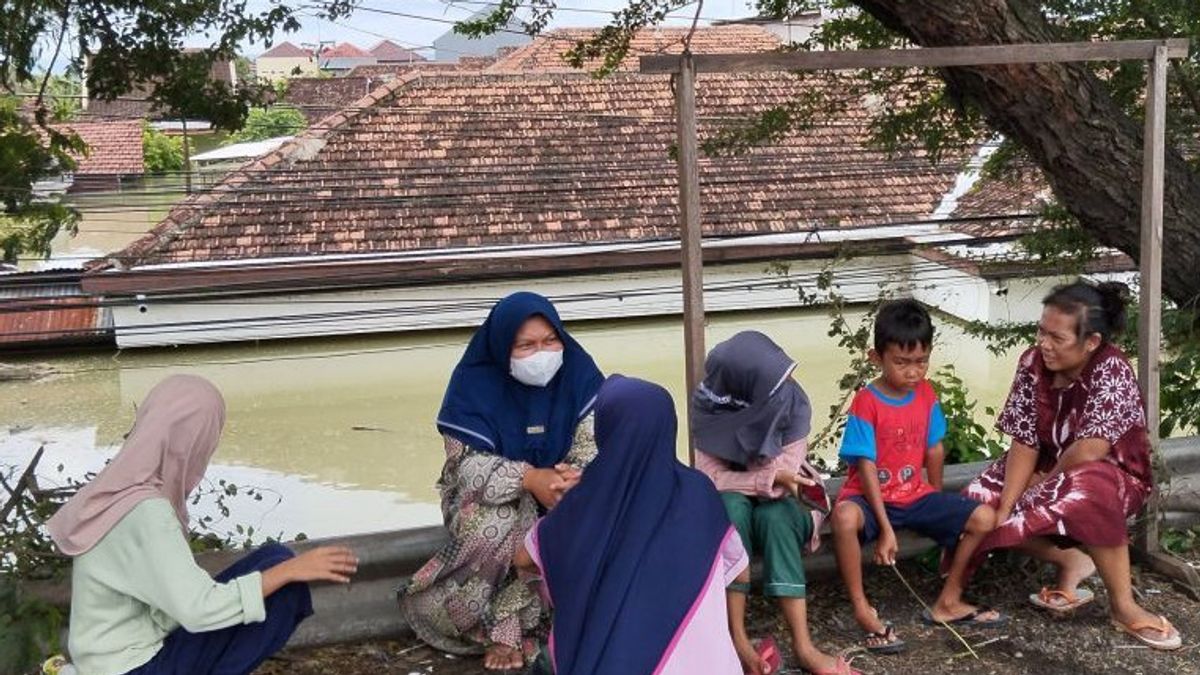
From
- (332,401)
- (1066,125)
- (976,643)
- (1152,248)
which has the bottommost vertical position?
(332,401)

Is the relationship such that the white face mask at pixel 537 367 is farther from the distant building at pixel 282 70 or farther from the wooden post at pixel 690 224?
the distant building at pixel 282 70

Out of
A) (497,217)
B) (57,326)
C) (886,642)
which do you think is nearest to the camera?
(886,642)

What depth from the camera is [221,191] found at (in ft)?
47.1

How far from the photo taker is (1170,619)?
3766 mm

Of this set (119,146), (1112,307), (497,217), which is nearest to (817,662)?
(1112,307)

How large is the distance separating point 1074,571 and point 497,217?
1158cm

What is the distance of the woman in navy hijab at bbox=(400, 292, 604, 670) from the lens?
344 cm

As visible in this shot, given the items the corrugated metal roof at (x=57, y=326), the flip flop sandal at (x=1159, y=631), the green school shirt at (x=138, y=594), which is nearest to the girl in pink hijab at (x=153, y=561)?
the green school shirt at (x=138, y=594)

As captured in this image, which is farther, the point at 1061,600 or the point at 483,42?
the point at 483,42

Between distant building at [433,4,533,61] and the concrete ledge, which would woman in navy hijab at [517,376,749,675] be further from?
distant building at [433,4,533,61]

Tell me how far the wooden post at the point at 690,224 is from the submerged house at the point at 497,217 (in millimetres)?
9710

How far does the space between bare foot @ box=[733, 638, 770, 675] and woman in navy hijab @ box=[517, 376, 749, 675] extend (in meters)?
0.69

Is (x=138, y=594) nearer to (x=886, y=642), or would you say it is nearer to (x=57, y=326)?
(x=886, y=642)

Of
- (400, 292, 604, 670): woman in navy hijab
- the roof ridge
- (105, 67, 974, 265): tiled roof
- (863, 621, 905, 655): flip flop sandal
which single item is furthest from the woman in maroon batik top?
the roof ridge
